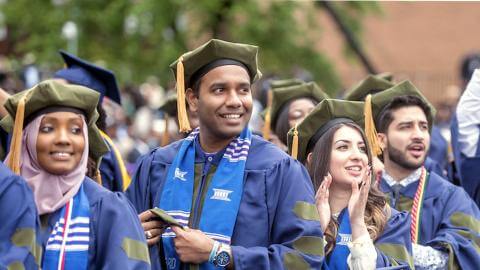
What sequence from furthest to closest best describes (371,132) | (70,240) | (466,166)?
(466,166) → (371,132) → (70,240)

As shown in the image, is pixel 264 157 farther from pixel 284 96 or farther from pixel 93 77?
pixel 284 96

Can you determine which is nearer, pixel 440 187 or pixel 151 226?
pixel 151 226

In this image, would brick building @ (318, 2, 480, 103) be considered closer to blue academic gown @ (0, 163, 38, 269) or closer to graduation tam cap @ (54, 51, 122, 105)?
graduation tam cap @ (54, 51, 122, 105)

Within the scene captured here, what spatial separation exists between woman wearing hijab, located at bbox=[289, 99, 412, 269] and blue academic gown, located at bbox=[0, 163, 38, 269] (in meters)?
Answer: 1.73

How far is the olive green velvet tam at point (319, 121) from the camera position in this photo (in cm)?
695

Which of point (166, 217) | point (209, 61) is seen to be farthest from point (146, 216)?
point (209, 61)

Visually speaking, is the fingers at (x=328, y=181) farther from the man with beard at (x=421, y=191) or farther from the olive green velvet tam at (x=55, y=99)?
the olive green velvet tam at (x=55, y=99)

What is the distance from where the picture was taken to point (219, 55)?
6.34m

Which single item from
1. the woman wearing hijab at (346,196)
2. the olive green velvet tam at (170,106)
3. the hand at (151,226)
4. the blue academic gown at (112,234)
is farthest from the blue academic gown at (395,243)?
the olive green velvet tam at (170,106)

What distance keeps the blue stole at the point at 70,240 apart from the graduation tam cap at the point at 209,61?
980 mm

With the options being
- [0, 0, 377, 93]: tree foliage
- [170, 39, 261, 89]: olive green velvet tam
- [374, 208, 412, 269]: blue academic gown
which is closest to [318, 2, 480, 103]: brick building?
[0, 0, 377, 93]: tree foliage

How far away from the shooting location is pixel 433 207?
7.79 meters

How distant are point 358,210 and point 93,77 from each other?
3031 mm

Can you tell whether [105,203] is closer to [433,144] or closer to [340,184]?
[340,184]
